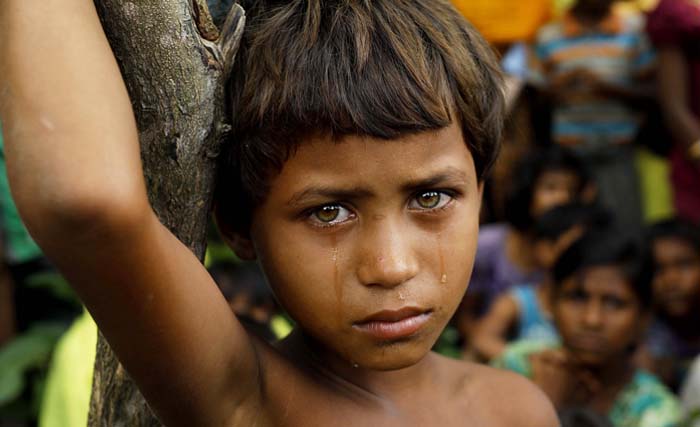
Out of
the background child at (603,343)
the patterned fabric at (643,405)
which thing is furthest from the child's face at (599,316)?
the patterned fabric at (643,405)

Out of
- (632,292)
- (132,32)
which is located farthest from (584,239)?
(132,32)

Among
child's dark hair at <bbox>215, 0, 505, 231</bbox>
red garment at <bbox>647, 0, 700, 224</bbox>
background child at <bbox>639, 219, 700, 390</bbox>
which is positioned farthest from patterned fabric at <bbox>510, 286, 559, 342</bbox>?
child's dark hair at <bbox>215, 0, 505, 231</bbox>

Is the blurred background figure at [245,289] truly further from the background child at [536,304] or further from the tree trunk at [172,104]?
the tree trunk at [172,104]

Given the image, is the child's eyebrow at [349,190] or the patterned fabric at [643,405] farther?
the patterned fabric at [643,405]

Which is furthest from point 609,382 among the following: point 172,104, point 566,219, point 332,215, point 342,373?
point 172,104

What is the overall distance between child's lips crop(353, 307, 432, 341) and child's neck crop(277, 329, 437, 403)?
16cm

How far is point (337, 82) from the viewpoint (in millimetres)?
1408

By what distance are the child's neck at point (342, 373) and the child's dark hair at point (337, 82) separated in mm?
223

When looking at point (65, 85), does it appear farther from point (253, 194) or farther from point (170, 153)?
point (253, 194)

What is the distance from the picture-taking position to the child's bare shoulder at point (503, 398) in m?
1.72

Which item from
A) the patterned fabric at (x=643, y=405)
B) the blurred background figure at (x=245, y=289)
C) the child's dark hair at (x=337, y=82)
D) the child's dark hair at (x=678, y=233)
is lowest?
the child's dark hair at (x=678, y=233)

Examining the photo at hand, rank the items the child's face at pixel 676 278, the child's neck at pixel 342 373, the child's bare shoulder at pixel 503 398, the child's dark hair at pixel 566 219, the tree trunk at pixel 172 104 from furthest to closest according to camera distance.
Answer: the child's face at pixel 676 278, the child's dark hair at pixel 566 219, the child's bare shoulder at pixel 503 398, the child's neck at pixel 342 373, the tree trunk at pixel 172 104

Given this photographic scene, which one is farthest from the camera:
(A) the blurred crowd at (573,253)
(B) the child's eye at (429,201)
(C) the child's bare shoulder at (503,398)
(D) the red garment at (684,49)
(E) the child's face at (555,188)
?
(E) the child's face at (555,188)

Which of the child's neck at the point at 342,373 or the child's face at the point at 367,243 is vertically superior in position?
the child's face at the point at 367,243
